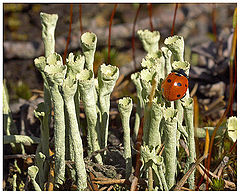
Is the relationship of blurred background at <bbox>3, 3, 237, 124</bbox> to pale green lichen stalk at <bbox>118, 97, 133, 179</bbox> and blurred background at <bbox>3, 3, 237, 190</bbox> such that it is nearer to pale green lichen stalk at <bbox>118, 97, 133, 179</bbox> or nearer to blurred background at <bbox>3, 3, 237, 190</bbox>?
blurred background at <bbox>3, 3, 237, 190</bbox>

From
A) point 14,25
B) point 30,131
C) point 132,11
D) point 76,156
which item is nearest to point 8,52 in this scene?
point 14,25

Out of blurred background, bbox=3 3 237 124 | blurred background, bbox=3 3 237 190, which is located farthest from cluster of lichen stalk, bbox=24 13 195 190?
blurred background, bbox=3 3 237 124

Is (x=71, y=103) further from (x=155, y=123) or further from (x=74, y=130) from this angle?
(x=155, y=123)

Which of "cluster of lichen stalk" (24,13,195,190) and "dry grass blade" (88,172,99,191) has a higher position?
"cluster of lichen stalk" (24,13,195,190)

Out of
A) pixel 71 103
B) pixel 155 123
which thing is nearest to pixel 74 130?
pixel 71 103

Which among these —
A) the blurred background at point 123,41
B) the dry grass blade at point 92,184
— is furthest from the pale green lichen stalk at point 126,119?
the blurred background at point 123,41

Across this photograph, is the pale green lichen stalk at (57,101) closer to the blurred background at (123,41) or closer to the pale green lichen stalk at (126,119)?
the pale green lichen stalk at (126,119)
